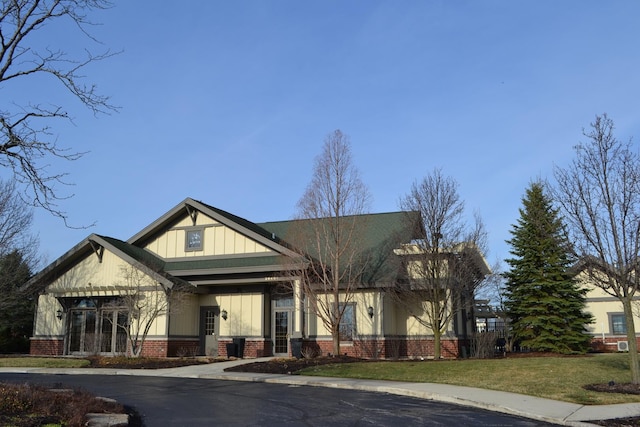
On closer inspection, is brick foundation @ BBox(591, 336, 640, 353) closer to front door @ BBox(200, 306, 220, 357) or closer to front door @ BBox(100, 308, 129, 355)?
front door @ BBox(200, 306, 220, 357)

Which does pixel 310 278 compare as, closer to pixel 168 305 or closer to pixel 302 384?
pixel 168 305

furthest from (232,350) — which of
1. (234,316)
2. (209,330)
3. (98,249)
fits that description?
(98,249)

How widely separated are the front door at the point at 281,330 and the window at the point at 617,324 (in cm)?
1890

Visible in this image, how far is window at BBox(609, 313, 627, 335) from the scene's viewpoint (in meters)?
32.6

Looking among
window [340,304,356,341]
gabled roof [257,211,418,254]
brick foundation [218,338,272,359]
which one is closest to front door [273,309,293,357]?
brick foundation [218,338,272,359]

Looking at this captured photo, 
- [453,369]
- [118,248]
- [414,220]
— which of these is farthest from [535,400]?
[118,248]

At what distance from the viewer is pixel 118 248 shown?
2725cm

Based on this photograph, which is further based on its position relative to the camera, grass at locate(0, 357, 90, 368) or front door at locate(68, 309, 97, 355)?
front door at locate(68, 309, 97, 355)

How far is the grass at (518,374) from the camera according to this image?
44.7ft

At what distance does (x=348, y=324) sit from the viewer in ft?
86.2

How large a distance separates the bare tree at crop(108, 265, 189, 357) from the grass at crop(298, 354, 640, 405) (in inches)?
353

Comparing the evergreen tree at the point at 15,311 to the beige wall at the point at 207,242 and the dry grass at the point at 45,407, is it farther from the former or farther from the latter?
the dry grass at the point at 45,407

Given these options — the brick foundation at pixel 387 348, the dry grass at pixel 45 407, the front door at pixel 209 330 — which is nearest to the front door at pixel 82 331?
the front door at pixel 209 330

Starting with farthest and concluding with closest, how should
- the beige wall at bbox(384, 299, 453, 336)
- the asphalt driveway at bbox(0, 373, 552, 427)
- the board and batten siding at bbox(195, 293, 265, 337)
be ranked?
the board and batten siding at bbox(195, 293, 265, 337), the beige wall at bbox(384, 299, 453, 336), the asphalt driveway at bbox(0, 373, 552, 427)
